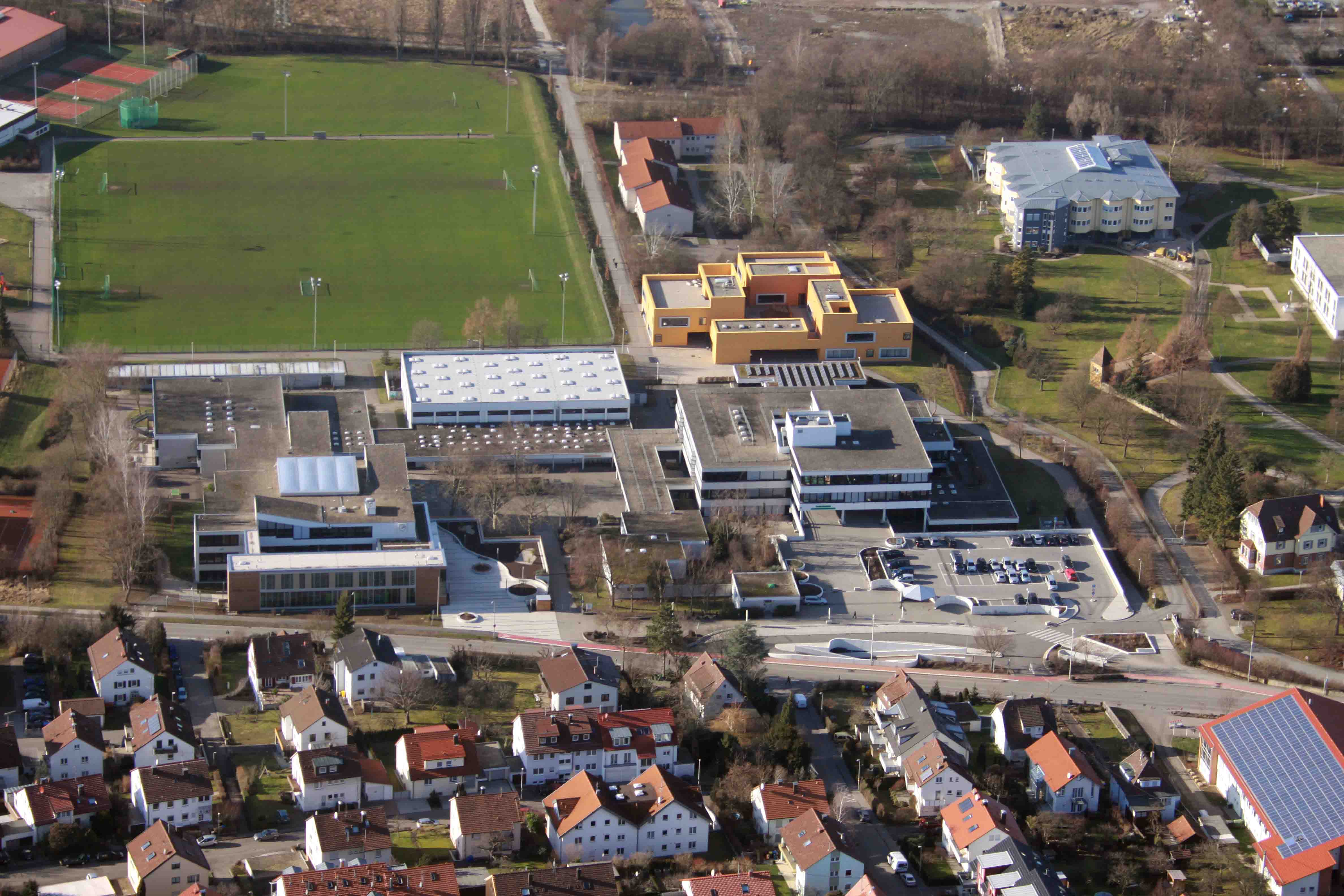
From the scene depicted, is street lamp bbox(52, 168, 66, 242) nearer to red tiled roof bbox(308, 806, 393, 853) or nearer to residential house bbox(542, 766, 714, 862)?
red tiled roof bbox(308, 806, 393, 853)

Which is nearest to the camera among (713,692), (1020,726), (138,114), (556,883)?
(556,883)

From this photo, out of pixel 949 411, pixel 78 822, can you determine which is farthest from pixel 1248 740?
pixel 78 822

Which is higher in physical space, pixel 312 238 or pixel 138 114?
pixel 138 114

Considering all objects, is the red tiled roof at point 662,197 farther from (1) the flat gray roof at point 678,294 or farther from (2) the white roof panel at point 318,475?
(2) the white roof panel at point 318,475

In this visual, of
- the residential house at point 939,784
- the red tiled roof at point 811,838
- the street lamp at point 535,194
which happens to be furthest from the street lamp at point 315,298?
the red tiled roof at point 811,838

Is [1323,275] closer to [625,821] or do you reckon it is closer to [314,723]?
[625,821]

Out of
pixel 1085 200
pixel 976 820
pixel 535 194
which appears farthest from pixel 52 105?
pixel 976 820

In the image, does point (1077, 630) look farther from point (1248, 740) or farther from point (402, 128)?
point (402, 128)

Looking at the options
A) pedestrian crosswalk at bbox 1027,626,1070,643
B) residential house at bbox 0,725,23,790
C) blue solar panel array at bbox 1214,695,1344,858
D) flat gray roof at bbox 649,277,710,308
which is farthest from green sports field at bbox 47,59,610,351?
blue solar panel array at bbox 1214,695,1344,858
